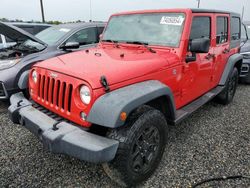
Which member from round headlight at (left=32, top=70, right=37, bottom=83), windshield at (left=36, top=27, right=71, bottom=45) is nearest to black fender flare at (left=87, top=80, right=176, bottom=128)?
round headlight at (left=32, top=70, right=37, bottom=83)

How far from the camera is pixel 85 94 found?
7.25ft

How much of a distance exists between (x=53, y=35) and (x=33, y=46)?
650 mm

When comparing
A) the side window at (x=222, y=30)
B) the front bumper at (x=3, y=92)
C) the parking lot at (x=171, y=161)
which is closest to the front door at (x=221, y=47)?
the side window at (x=222, y=30)

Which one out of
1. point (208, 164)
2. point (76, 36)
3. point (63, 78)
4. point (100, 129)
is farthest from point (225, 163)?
point (76, 36)

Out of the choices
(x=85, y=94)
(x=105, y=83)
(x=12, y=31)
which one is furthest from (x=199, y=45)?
(x=12, y=31)

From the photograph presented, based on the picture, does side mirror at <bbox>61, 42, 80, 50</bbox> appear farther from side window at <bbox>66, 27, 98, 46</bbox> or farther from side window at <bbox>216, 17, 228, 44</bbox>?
side window at <bbox>216, 17, 228, 44</bbox>

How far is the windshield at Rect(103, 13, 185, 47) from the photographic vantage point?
3.12 metres

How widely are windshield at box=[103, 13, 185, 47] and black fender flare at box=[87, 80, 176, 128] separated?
106 cm

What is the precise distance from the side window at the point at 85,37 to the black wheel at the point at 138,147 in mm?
3630

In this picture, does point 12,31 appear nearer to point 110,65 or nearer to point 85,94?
point 110,65

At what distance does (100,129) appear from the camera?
234cm

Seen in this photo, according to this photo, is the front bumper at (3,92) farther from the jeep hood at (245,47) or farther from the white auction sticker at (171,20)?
the jeep hood at (245,47)

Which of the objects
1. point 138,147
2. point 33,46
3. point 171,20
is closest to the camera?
point 138,147

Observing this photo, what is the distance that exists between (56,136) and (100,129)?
1.45 ft
